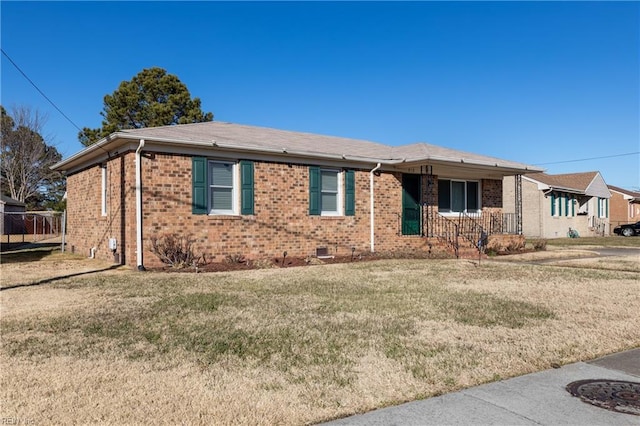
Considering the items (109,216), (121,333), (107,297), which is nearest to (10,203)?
(109,216)

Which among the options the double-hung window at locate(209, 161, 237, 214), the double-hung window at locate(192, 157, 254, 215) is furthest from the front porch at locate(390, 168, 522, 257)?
the double-hung window at locate(209, 161, 237, 214)

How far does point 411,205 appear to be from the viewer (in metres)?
16.5

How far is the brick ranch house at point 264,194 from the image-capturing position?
1178 cm

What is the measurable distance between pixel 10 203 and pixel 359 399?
39.9 metres

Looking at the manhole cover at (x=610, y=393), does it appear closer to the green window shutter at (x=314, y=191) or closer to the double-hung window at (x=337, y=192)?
the green window shutter at (x=314, y=191)

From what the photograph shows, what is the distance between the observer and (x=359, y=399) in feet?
11.8

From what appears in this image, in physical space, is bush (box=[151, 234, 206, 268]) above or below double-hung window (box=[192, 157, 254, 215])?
below

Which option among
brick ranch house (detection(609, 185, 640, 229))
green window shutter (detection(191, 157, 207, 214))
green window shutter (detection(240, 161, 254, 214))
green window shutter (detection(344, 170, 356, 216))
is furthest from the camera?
brick ranch house (detection(609, 185, 640, 229))

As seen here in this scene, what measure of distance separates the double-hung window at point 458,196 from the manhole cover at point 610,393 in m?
13.7

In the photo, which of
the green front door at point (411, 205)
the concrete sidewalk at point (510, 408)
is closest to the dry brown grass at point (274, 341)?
the concrete sidewalk at point (510, 408)

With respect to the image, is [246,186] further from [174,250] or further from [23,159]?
[23,159]

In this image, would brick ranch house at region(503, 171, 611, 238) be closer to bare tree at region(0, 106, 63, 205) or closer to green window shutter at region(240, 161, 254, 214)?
green window shutter at region(240, 161, 254, 214)

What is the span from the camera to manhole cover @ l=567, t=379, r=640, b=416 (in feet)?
11.6

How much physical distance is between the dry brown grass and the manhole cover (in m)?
0.48
